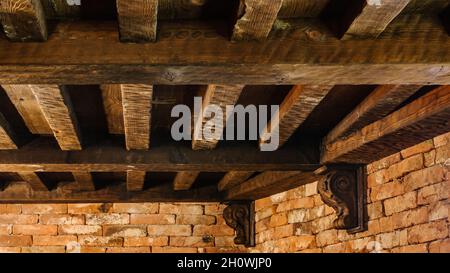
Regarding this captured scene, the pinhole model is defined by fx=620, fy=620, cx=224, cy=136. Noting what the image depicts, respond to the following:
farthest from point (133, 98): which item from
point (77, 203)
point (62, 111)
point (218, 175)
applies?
point (77, 203)

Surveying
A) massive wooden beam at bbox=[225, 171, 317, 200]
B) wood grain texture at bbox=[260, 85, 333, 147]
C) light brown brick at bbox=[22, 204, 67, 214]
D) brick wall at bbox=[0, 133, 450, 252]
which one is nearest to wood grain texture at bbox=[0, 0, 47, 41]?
wood grain texture at bbox=[260, 85, 333, 147]

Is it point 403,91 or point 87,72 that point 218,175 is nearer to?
point 403,91

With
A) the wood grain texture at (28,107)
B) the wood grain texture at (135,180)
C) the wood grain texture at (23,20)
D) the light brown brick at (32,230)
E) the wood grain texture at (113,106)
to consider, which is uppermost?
the wood grain texture at (113,106)

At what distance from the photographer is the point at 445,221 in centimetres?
325

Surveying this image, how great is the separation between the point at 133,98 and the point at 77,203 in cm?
362

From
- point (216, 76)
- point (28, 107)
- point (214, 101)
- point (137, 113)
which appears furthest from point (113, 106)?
point (216, 76)

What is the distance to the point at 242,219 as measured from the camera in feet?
20.4

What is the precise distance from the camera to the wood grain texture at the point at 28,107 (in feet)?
9.77

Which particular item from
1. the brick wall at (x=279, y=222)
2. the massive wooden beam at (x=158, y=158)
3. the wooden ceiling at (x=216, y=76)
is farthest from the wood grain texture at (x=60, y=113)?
the brick wall at (x=279, y=222)

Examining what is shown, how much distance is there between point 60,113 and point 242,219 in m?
3.37

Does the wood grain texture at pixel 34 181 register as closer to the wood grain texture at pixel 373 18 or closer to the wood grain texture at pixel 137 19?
the wood grain texture at pixel 137 19

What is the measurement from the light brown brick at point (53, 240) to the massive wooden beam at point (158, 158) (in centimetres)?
225

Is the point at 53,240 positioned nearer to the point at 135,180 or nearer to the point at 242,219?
the point at 135,180

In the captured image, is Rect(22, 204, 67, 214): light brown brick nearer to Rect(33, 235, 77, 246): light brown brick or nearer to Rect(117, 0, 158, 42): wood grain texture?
Rect(33, 235, 77, 246): light brown brick
